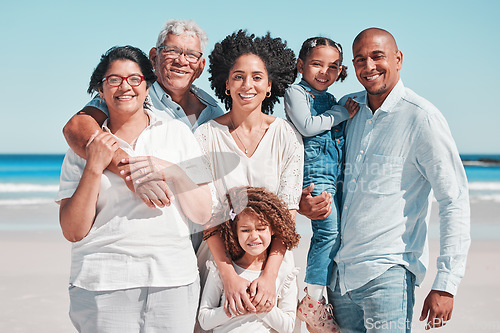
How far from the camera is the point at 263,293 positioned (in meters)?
2.83

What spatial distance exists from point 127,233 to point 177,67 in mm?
1224

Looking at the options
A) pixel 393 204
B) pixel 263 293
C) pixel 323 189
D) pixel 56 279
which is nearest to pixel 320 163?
pixel 323 189

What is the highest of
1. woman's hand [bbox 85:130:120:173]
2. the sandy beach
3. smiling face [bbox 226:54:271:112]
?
smiling face [bbox 226:54:271:112]

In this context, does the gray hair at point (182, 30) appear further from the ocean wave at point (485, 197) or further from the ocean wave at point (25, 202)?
the ocean wave at point (485, 197)

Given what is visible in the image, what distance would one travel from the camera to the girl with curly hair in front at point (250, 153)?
9.47 feet

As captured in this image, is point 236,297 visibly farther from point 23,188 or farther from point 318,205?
point 23,188

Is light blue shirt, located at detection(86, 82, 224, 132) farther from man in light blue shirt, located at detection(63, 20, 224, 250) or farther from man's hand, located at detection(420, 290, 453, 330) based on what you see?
man's hand, located at detection(420, 290, 453, 330)

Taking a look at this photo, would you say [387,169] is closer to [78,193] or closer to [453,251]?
[453,251]

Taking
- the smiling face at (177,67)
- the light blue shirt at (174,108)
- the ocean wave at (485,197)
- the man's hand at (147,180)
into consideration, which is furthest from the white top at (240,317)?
the ocean wave at (485,197)

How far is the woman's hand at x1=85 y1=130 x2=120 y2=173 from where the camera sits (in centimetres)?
245

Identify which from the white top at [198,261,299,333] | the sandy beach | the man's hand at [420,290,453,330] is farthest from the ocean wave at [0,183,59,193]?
the man's hand at [420,290,453,330]

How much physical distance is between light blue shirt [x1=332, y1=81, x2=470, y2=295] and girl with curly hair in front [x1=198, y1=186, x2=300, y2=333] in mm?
379

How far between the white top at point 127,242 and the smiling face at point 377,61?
47.5 inches

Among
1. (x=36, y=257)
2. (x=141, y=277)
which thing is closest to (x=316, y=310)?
(x=141, y=277)
